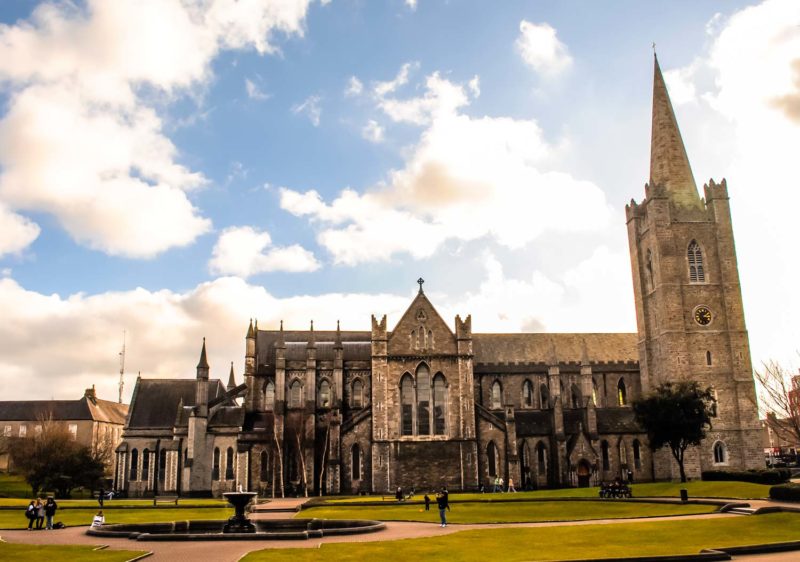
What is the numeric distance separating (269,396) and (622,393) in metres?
36.6

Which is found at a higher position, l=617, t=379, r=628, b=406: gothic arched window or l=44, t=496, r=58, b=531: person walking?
l=617, t=379, r=628, b=406: gothic arched window

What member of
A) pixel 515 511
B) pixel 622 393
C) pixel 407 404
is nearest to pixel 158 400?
pixel 407 404

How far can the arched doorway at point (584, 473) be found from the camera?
222ft

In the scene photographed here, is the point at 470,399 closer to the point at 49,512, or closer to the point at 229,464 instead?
the point at 229,464

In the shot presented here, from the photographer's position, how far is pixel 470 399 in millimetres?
65438

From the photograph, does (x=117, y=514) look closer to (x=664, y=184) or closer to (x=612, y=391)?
(x=612, y=391)

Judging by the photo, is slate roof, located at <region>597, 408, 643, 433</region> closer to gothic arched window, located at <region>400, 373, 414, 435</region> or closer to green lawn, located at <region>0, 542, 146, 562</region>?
gothic arched window, located at <region>400, 373, 414, 435</region>

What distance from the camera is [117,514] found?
45281mm

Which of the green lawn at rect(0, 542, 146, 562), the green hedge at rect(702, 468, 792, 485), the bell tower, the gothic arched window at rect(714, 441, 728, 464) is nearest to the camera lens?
the green lawn at rect(0, 542, 146, 562)

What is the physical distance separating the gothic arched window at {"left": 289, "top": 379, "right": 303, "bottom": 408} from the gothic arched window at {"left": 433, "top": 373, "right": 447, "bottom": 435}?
13932 millimetres

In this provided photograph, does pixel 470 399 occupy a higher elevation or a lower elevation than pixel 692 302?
lower

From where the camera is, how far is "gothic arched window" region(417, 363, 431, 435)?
216 ft

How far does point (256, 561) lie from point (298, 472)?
4455 cm

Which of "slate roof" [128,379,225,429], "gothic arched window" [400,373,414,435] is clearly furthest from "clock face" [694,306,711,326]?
"slate roof" [128,379,225,429]
